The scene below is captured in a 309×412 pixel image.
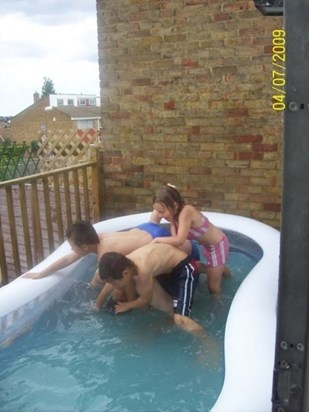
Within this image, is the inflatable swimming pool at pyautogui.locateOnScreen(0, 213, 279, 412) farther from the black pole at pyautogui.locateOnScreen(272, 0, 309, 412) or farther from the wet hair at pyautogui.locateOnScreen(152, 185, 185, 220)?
the wet hair at pyautogui.locateOnScreen(152, 185, 185, 220)

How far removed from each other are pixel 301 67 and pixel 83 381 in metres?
2.46

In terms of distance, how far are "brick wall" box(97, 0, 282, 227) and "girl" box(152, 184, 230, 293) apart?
1.30 meters

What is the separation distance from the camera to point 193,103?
5.04 meters

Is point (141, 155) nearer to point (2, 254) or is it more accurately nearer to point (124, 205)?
point (124, 205)

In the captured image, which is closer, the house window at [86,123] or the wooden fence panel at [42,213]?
the wooden fence panel at [42,213]

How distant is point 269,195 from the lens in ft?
16.1

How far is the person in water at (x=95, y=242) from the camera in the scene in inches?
136

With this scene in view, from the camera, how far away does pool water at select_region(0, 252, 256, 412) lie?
2672mm

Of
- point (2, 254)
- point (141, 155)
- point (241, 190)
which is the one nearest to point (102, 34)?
point (141, 155)

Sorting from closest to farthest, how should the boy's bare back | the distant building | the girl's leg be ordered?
the boy's bare back, the girl's leg, the distant building

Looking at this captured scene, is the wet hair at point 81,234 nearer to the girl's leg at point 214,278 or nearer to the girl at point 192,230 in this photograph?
the girl at point 192,230

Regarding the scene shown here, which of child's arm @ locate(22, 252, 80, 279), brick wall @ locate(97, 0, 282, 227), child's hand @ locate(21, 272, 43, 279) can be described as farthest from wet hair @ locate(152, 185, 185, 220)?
brick wall @ locate(97, 0, 282, 227)

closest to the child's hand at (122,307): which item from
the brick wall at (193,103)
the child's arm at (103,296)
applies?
the child's arm at (103,296)

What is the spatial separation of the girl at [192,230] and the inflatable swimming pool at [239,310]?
0.42 m
